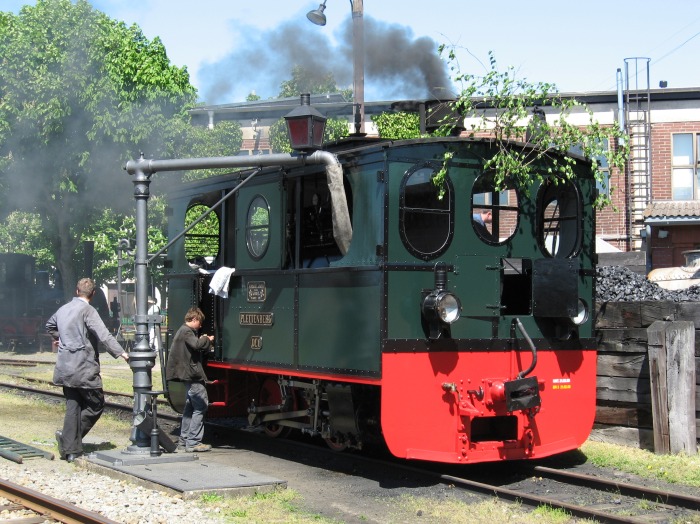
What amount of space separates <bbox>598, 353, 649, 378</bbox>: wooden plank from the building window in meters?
17.7

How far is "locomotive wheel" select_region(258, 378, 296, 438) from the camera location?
10.8 meters

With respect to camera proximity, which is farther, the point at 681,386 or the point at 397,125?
the point at 397,125

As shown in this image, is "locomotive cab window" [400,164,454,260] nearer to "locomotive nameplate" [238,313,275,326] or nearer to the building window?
"locomotive nameplate" [238,313,275,326]

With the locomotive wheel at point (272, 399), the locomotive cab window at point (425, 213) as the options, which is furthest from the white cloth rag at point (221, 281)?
the locomotive cab window at point (425, 213)

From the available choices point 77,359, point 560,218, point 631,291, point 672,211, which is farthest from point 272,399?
point 672,211

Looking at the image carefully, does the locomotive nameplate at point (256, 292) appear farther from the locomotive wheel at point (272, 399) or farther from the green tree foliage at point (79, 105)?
the green tree foliage at point (79, 105)

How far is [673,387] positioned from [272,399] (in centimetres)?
429

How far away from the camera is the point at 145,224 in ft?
31.5

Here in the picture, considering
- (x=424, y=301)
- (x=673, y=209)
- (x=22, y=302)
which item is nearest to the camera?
(x=424, y=301)

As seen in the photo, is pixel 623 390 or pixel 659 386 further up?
pixel 659 386

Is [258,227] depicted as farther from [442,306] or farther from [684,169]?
[684,169]

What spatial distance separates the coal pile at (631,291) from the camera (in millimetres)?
10969

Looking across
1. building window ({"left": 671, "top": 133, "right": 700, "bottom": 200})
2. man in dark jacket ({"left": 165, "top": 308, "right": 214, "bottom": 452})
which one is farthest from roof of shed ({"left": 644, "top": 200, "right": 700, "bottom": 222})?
man in dark jacket ({"left": 165, "top": 308, "right": 214, "bottom": 452})

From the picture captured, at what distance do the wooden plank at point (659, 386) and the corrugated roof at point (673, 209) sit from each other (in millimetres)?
15271
